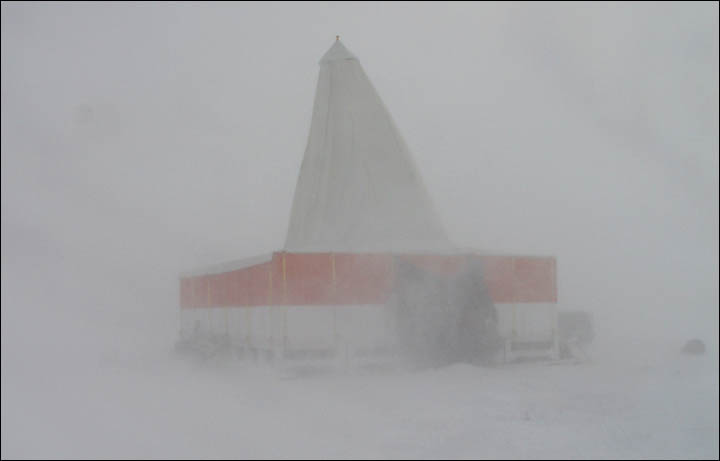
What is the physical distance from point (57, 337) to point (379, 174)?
26.7 feet

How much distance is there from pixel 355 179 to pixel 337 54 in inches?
136

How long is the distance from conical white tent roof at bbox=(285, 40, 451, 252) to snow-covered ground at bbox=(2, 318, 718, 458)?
466cm

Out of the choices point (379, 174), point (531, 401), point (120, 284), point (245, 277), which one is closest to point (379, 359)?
point (245, 277)

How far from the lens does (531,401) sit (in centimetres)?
1049

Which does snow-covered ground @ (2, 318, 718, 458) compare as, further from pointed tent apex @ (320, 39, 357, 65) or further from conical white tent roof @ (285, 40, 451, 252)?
pointed tent apex @ (320, 39, 357, 65)

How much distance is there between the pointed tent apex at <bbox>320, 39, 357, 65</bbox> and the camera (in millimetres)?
19781

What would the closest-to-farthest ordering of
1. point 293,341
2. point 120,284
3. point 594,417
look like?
point 594,417 → point 293,341 → point 120,284

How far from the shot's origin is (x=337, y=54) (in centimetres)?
1980

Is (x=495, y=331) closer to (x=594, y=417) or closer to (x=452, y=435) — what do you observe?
(x=594, y=417)

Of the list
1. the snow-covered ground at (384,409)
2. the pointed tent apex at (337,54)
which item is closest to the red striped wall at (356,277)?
the snow-covered ground at (384,409)

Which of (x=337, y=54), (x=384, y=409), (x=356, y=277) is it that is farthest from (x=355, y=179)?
(x=384, y=409)

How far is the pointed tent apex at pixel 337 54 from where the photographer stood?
1978 centimetres

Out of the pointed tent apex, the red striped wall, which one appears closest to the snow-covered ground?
the red striped wall

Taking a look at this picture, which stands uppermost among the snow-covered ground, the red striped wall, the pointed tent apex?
the pointed tent apex
